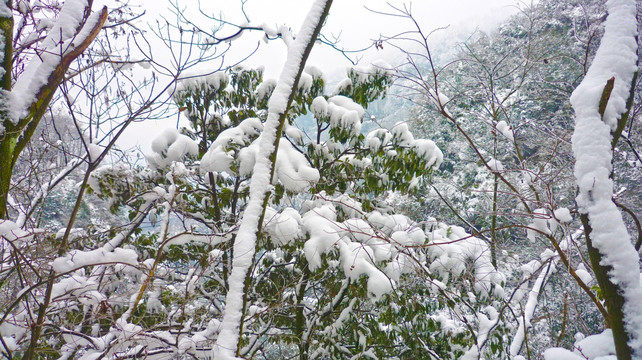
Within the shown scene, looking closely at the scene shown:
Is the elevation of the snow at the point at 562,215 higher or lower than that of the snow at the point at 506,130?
lower

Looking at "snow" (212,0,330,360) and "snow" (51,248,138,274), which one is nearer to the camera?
"snow" (212,0,330,360)

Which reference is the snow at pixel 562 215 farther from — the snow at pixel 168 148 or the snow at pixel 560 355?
the snow at pixel 168 148

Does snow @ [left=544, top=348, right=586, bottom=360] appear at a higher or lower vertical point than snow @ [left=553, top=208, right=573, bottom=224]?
lower

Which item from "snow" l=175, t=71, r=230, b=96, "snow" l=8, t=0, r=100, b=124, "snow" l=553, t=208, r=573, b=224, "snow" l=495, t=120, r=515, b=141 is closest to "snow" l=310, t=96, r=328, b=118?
"snow" l=175, t=71, r=230, b=96

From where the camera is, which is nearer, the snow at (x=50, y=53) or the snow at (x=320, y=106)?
the snow at (x=50, y=53)

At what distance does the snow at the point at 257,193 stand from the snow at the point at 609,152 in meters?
0.89

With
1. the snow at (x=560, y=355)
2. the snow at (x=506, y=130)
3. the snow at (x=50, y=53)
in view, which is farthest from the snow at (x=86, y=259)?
the snow at (x=506, y=130)

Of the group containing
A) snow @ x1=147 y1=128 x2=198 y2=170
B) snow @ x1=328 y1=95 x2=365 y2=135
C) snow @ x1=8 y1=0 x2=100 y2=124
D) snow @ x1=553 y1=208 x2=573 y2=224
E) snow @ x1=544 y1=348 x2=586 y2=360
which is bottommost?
snow @ x1=544 y1=348 x2=586 y2=360

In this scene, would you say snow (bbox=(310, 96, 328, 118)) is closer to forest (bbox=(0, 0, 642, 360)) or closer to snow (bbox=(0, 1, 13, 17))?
forest (bbox=(0, 0, 642, 360))

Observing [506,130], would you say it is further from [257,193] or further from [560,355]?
[257,193]

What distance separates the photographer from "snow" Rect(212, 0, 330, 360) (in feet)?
3.35

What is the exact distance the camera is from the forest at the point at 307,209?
94 centimetres

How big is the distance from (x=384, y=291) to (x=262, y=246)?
1471mm

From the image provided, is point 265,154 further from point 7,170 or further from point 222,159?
point 222,159
